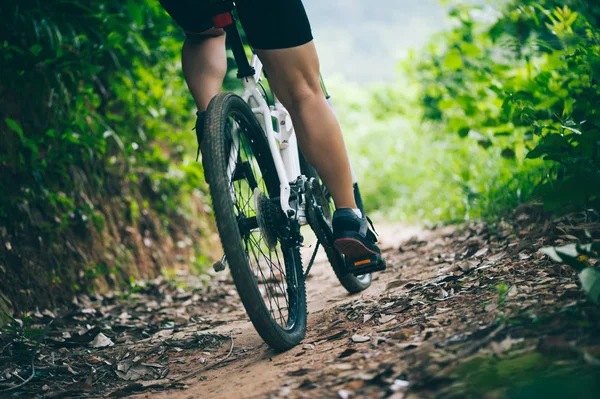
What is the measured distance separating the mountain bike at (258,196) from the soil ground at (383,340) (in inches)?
6.3

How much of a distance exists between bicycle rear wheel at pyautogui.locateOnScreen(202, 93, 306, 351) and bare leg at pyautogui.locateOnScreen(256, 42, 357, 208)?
166mm

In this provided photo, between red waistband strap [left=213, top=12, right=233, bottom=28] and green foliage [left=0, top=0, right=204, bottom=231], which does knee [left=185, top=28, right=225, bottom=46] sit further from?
green foliage [left=0, top=0, right=204, bottom=231]

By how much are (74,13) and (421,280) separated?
93.4 inches

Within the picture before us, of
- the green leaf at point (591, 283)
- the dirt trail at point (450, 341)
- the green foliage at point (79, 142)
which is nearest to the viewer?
the dirt trail at point (450, 341)

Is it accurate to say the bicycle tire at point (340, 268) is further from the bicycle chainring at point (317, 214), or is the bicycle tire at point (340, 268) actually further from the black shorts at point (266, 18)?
the black shorts at point (266, 18)

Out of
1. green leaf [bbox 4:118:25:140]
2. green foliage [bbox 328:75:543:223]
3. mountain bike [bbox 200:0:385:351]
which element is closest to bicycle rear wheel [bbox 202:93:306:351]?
mountain bike [bbox 200:0:385:351]

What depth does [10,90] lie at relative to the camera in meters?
3.08

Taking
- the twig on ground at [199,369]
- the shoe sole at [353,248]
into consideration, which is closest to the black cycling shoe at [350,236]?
the shoe sole at [353,248]

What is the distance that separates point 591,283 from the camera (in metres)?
1.31

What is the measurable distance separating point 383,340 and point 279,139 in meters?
0.93

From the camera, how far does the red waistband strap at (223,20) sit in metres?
1.85

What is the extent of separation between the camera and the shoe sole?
6.61ft

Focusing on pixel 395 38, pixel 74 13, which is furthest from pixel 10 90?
pixel 395 38

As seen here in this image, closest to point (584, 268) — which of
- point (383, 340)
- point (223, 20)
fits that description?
point (383, 340)
